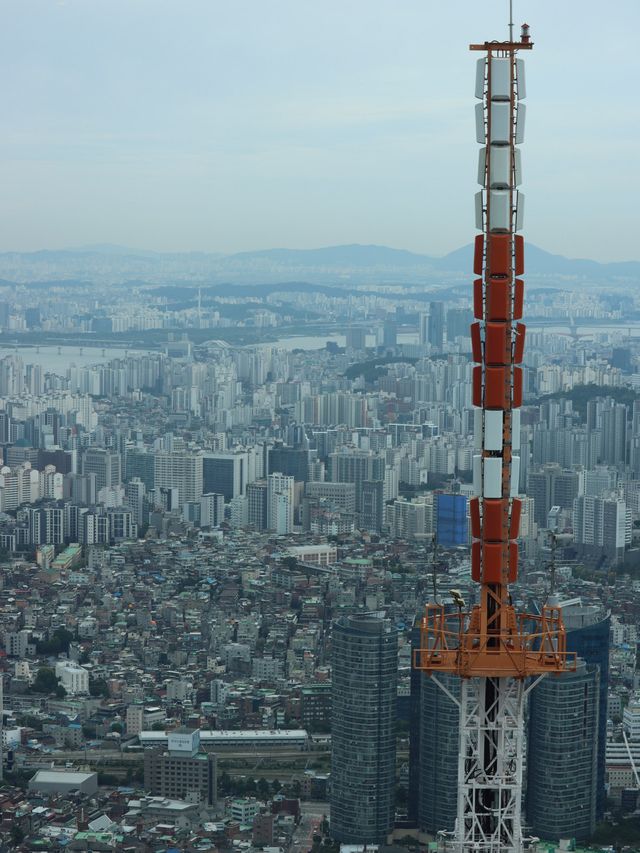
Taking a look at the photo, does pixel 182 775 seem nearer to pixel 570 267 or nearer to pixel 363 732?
pixel 363 732

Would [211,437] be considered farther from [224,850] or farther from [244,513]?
[224,850]

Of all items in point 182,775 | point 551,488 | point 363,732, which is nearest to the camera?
point 363,732

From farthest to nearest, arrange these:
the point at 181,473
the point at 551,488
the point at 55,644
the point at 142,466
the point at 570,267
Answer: the point at 570,267 < the point at 142,466 < the point at 181,473 < the point at 551,488 < the point at 55,644

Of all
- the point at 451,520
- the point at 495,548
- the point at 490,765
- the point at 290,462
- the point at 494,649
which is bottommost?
the point at 451,520

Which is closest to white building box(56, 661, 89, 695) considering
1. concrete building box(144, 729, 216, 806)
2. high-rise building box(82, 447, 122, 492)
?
concrete building box(144, 729, 216, 806)

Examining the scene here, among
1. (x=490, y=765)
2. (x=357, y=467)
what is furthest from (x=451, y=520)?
(x=490, y=765)

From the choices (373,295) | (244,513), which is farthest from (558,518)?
(373,295)
